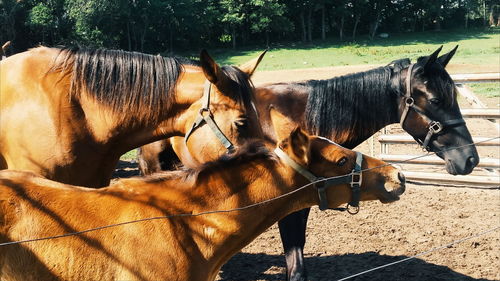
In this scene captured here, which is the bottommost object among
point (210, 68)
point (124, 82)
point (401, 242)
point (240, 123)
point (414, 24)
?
point (401, 242)

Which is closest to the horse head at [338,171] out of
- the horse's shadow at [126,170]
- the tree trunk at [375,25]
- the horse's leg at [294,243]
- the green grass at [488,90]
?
the horse's leg at [294,243]

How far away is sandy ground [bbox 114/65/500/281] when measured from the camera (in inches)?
201

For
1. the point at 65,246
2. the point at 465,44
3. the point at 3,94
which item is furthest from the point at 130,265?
the point at 465,44

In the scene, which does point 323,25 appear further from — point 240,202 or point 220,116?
point 240,202

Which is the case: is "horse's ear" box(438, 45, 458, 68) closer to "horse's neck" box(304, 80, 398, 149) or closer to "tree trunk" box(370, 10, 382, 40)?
"horse's neck" box(304, 80, 398, 149)

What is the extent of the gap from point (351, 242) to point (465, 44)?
3421 centimetres

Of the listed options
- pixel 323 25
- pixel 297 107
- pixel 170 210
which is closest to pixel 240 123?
pixel 170 210

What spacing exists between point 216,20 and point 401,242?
130 ft

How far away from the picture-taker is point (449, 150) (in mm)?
5117

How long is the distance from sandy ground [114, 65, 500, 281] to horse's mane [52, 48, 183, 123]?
2422mm

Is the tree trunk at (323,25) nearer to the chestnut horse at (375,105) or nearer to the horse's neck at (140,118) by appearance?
the chestnut horse at (375,105)

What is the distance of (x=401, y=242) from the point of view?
5855 mm

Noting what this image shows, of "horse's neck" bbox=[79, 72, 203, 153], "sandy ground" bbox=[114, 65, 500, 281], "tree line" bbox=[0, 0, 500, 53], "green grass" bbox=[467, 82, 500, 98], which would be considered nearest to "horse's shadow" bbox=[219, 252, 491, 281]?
"sandy ground" bbox=[114, 65, 500, 281]

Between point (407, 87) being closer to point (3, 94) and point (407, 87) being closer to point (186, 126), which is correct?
point (186, 126)
